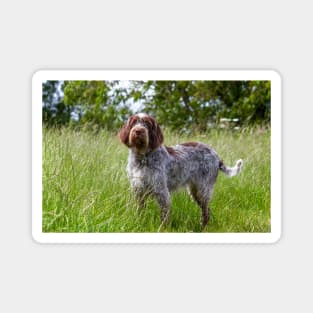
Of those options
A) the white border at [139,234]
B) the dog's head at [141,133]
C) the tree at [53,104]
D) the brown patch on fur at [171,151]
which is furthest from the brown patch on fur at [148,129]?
the tree at [53,104]

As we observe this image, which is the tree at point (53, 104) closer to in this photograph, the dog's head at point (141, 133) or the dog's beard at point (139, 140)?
the dog's head at point (141, 133)

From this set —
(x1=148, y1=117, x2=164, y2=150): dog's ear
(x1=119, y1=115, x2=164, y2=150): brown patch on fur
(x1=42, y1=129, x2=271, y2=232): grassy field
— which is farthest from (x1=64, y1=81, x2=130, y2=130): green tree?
(x1=148, y1=117, x2=164, y2=150): dog's ear

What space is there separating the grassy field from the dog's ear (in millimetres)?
210

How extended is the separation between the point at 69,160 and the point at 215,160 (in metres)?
1.35

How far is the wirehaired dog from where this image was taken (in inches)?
320

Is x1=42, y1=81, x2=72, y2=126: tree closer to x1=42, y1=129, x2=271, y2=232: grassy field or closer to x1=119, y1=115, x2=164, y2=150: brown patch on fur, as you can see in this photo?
x1=42, y1=129, x2=271, y2=232: grassy field

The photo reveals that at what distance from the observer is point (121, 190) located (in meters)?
8.30

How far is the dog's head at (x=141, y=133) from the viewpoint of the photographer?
8.08m

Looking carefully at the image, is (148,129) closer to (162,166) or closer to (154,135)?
(154,135)

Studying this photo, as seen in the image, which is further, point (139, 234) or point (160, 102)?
point (160, 102)

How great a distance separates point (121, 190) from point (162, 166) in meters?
0.43

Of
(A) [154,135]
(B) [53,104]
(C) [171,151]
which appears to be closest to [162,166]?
(C) [171,151]
